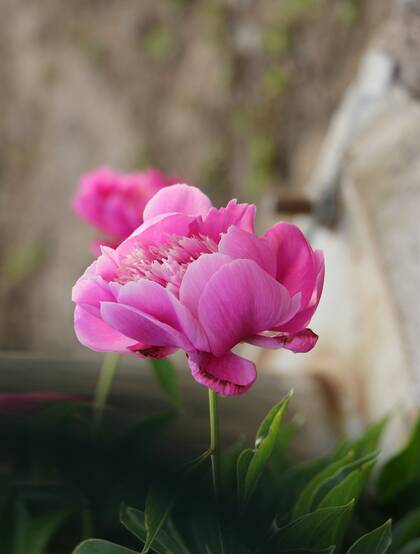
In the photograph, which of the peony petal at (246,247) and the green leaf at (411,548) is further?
the green leaf at (411,548)

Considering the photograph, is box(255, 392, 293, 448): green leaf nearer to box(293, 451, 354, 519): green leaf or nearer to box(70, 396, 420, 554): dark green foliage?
box(70, 396, 420, 554): dark green foliage

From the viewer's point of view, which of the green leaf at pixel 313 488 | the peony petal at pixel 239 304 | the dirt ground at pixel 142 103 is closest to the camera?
the peony petal at pixel 239 304

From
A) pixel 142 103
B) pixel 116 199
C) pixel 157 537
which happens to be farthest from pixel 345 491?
pixel 142 103

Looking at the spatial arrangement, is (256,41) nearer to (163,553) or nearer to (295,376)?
(295,376)

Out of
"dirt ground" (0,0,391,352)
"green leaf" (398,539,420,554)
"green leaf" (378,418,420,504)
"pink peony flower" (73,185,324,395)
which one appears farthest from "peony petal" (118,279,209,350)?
"dirt ground" (0,0,391,352)

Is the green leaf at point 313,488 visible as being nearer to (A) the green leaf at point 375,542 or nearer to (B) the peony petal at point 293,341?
(A) the green leaf at point 375,542

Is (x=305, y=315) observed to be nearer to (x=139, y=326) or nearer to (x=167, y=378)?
(x=139, y=326)

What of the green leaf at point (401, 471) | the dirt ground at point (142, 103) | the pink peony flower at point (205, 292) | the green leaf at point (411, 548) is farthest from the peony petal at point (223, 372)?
the dirt ground at point (142, 103)
